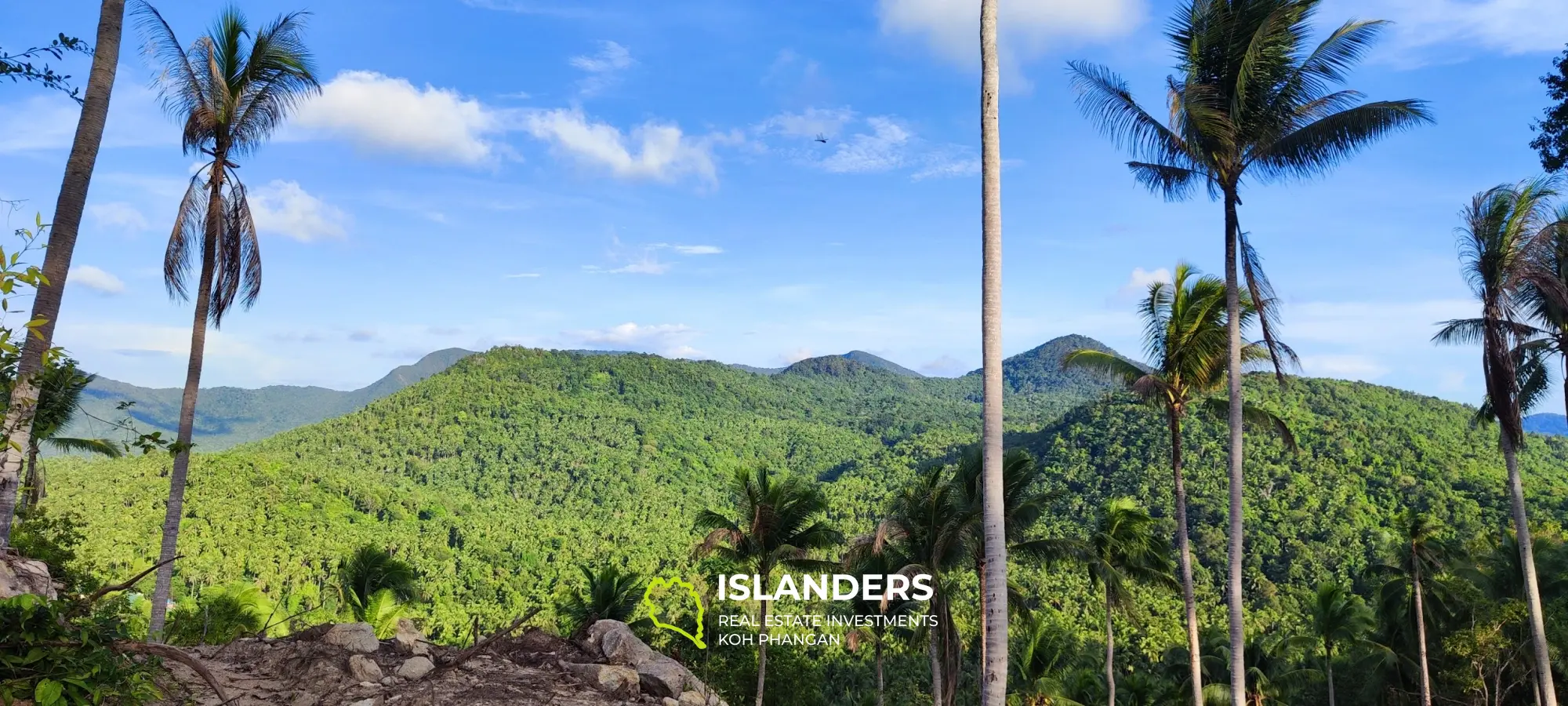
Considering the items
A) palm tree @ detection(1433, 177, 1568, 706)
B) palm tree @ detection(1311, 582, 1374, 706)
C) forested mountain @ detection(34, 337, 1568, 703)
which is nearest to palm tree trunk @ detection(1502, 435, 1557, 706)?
palm tree @ detection(1433, 177, 1568, 706)

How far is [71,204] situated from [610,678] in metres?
7.23

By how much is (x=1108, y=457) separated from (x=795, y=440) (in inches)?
2992

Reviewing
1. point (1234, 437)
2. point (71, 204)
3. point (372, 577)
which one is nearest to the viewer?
point (71, 204)

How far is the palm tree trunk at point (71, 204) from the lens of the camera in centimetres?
795

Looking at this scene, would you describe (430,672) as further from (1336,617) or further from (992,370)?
(1336,617)

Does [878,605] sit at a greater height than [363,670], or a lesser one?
lesser

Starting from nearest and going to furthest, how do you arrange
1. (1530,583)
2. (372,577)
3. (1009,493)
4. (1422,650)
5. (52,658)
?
1. (52,658)
2. (1530,583)
3. (1009,493)
4. (1422,650)
5. (372,577)

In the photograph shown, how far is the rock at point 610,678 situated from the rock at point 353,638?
1.50 m

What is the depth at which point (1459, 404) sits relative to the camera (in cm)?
7619

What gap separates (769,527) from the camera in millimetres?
20875

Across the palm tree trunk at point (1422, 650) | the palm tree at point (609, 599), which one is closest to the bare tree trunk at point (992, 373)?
the palm tree at point (609, 599)

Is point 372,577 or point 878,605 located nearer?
point 878,605

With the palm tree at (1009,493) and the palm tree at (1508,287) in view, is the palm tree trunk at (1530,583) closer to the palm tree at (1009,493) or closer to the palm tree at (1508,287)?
the palm tree at (1508,287)

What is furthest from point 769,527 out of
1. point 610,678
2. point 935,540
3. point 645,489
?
point 645,489
